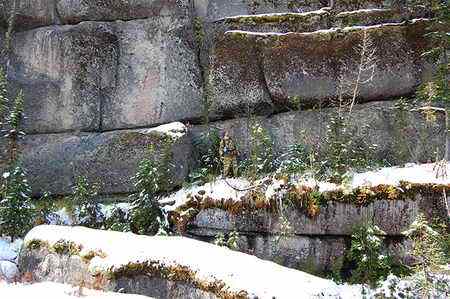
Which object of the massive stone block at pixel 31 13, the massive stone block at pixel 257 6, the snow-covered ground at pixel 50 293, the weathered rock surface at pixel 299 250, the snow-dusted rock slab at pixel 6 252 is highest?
the massive stone block at pixel 257 6

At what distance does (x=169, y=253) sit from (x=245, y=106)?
12.4 m

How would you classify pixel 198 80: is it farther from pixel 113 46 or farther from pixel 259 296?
pixel 259 296

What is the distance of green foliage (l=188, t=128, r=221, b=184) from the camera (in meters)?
19.9

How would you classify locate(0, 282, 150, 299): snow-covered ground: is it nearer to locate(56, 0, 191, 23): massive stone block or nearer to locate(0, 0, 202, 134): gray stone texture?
locate(0, 0, 202, 134): gray stone texture

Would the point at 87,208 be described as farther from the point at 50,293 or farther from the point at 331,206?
the point at 50,293

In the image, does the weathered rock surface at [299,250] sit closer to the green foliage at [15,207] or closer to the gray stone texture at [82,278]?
the gray stone texture at [82,278]

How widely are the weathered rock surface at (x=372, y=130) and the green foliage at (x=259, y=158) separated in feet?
5.52

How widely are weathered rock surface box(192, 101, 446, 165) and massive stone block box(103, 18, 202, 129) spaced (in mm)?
1634

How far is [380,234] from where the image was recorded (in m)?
15.1

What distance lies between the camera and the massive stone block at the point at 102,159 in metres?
20.8

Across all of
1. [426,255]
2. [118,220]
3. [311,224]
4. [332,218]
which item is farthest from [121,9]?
[426,255]

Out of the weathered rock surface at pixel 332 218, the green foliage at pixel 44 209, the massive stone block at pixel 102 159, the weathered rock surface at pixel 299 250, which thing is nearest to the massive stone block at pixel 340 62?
the massive stone block at pixel 102 159

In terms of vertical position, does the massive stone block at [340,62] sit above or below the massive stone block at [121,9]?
below

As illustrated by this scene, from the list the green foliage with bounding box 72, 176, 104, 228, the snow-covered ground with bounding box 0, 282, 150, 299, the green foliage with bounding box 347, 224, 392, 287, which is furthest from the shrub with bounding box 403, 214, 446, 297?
the green foliage with bounding box 72, 176, 104, 228
